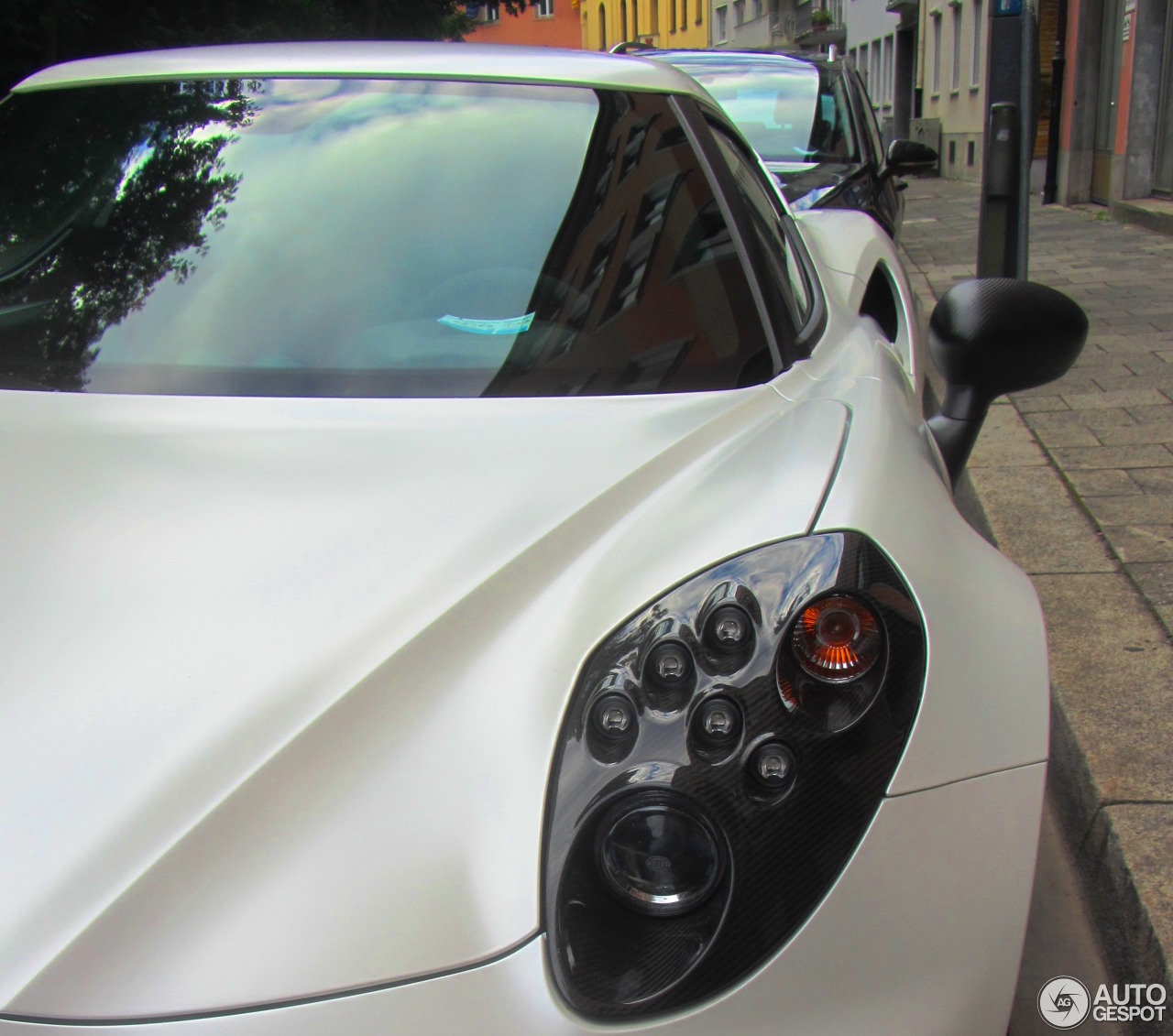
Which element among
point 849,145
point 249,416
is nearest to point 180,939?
point 249,416

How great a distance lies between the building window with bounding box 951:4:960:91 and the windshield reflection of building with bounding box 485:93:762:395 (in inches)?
1068

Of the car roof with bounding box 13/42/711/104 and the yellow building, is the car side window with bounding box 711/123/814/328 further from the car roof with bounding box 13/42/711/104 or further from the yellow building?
the yellow building

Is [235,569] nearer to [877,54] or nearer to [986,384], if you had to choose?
[986,384]

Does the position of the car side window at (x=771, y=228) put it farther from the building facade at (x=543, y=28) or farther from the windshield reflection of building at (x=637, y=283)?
the building facade at (x=543, y=28)

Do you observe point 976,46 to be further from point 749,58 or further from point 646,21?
point 646,21

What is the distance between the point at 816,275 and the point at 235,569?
5.23 feet

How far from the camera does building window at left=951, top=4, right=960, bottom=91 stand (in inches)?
1050

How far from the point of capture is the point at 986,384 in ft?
6.84

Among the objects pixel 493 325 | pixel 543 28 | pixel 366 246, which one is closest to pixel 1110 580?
pixel 493 325

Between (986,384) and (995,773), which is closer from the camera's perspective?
(995,773)

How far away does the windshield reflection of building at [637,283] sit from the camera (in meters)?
1.75

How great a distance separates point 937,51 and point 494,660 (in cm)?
3105

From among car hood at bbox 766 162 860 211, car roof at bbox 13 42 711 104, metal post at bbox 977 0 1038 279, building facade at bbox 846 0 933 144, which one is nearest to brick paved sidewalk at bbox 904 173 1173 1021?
metal post at bbox 977 0 1038 279

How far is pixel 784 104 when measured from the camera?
6.74 m
